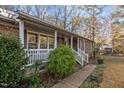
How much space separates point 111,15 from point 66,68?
4190mm

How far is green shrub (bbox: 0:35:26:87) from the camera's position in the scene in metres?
4.85

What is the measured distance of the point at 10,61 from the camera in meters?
4.96

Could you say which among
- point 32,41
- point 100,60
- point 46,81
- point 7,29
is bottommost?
point 46,81

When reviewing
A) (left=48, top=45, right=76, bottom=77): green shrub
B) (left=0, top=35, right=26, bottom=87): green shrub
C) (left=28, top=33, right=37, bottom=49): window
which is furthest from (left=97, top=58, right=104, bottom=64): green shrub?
(left=0, top=35, right=26, bottom=87): green shrub

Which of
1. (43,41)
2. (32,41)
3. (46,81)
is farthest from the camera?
(43,41)

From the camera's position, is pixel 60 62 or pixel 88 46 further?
Answer: pixel 88 46

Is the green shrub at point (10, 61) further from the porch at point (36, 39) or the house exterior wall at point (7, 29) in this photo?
the house exterior wall at point (7, 29)

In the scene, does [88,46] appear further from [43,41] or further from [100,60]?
[43,41]

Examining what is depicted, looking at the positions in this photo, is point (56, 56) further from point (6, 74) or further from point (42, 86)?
point (6, 74)

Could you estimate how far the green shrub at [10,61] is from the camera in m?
4.85

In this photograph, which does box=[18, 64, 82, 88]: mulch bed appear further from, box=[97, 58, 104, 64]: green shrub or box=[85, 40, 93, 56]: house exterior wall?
box=[85, 40, 93, 56]: house exterior wall

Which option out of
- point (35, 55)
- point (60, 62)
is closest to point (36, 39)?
point (35, 55)

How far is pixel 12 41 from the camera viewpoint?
5160 millimetres
